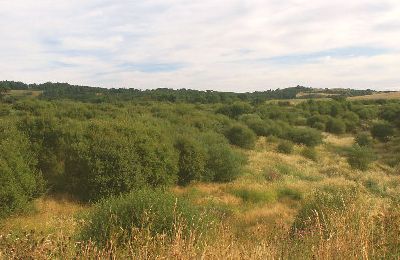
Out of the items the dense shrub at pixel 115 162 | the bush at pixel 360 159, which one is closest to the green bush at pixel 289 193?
the dense shrub at pixel 115 162

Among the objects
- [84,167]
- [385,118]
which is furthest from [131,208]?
[385,118]

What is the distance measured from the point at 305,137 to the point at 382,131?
534 inches

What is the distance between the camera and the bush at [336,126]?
59094mm

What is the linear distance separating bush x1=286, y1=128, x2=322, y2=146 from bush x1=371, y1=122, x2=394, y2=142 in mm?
11298

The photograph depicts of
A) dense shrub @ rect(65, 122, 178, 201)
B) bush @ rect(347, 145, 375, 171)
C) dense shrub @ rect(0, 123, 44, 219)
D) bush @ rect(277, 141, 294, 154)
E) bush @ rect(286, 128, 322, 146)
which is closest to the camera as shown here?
dense shrub @ rect(0, 123, 44, 219)

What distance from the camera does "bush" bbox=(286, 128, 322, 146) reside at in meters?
45.5

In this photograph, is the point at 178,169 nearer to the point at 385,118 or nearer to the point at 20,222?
the point at 20,222

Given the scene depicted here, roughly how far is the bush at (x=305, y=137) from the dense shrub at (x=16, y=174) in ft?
109

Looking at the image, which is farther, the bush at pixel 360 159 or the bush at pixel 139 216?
the bush at pixel 360 159

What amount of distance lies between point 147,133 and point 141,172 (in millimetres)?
3363

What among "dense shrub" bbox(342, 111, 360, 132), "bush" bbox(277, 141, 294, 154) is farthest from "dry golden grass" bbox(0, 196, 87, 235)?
"dense shrub" bbox(342, 111, 360, 132)

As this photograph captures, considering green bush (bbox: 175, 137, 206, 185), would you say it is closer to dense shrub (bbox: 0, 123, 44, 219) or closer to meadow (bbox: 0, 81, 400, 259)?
meadow (bbox: 0, 81, 400, 259)

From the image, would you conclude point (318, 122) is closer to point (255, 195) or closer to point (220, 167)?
point (220, 167)

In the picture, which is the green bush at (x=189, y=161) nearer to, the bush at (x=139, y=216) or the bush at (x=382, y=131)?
the bush at (x=139, y=216)
